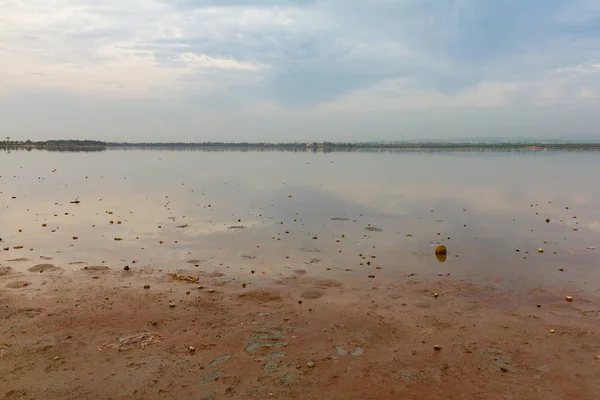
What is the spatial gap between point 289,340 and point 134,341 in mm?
3436

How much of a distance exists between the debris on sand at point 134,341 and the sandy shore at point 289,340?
0.14 ft

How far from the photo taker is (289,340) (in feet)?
30.3

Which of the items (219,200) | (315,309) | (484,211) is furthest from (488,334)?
(219,200)

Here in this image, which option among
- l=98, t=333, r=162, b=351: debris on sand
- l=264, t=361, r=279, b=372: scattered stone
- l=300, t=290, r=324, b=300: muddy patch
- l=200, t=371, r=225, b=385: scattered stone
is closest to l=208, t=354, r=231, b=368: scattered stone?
l=200, t=371, r=225, b=385: scattered stone

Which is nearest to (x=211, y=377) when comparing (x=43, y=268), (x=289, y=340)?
(x=289, y=340)

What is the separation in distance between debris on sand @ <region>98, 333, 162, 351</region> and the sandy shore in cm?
4

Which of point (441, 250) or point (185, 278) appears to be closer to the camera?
point (185, 278)

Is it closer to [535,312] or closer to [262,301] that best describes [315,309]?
[262,301]

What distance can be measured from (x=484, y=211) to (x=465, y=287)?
51.7 feet

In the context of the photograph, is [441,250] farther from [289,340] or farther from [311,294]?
[289,340]

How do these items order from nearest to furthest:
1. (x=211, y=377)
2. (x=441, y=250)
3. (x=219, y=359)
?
(x=211, y=377) → (x=219, y=359) → (x=441, y=250)

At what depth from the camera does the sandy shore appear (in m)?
7.51

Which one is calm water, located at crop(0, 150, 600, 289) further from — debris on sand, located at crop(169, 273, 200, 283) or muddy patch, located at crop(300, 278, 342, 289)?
debris on sand, located at crop(169, 273, 200, 283)

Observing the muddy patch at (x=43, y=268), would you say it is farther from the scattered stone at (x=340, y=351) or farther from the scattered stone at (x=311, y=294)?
the scattered stone at (x=340, y=351)
